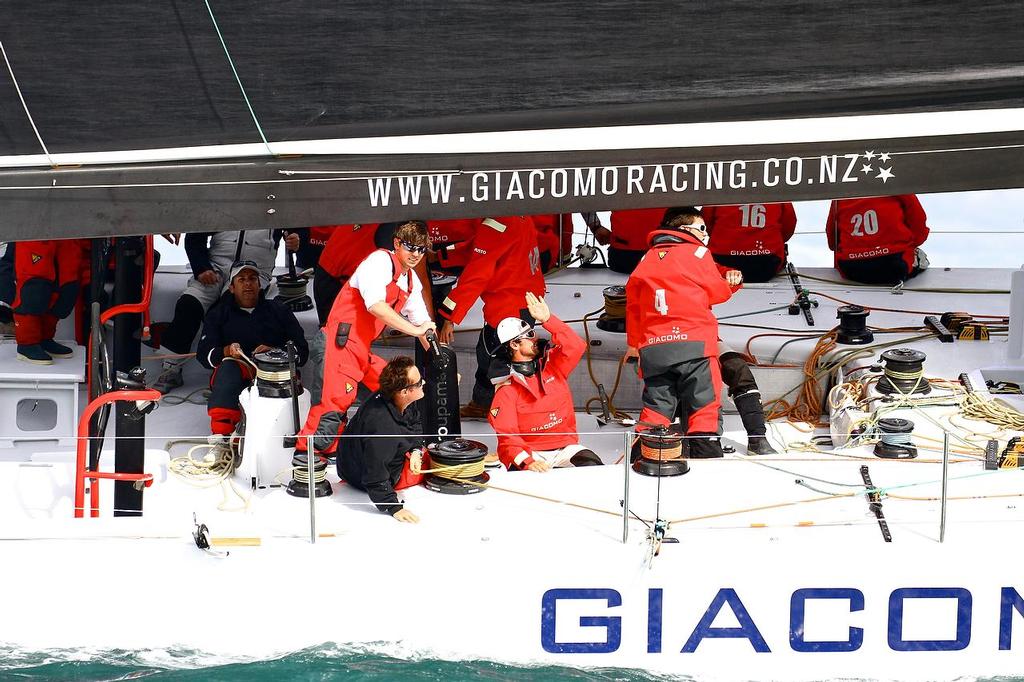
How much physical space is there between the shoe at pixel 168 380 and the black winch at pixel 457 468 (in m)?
1.63

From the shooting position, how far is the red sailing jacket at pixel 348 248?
205 inches

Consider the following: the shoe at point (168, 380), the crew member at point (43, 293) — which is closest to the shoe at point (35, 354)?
the crew member at point (43, 293)

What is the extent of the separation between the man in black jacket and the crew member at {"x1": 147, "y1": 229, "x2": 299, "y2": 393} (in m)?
1.57

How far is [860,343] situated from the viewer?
5258 millimetres

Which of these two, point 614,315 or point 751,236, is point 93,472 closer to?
point 614,315

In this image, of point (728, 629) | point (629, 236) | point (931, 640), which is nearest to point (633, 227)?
point (629, 236)

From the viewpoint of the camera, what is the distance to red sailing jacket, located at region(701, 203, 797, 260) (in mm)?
6008

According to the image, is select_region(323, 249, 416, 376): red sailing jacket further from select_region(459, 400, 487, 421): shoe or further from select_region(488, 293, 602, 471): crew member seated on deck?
select_region(459, 400, 487, 421): shoe

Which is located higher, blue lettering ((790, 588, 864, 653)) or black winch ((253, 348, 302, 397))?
black winch ((253, 348, 302, 397))

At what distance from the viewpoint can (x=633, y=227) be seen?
621 cm

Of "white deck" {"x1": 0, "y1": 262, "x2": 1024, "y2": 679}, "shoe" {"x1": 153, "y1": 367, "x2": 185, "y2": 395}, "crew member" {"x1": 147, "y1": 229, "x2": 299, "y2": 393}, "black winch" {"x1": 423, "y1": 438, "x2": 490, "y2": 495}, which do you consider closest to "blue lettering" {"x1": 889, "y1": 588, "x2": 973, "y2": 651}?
"white deck" {"x1": 0, "y1": 262, "x2": 1024, "y2": 679}

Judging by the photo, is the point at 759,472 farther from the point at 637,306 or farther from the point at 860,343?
the point at 860,343

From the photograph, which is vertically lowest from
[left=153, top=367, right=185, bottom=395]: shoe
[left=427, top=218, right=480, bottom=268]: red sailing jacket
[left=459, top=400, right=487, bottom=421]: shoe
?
[left=459, top=400, right=487, bottom=421]: shoe

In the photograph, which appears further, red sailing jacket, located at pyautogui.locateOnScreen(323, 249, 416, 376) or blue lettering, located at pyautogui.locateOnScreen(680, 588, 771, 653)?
red sailing jacket, located at pyautogui.locateOnScreen(323, 249, 416, 376)
